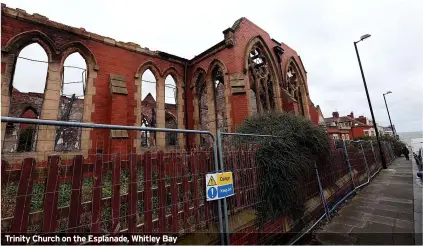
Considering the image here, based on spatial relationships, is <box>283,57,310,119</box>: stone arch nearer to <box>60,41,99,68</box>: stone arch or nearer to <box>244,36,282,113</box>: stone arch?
<box>244,36,282,113</box>: stone arch

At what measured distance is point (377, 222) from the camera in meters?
5.03

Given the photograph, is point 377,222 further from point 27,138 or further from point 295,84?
point 295,84

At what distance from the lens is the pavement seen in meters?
4.23

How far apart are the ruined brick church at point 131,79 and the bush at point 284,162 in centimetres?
357

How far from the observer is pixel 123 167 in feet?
8.83

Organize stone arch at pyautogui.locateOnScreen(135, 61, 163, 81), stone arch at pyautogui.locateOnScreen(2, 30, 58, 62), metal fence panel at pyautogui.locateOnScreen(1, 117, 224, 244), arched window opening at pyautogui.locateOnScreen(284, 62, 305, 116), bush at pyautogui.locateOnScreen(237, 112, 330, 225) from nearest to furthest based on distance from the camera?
metal fence panel at pyautogui.locateOnScreen(1, 117, 224, 244)
bush at pyautogui.locateOnScreen(237, 112, 330, 225)
stone arch at pyautogui.locateOnScreen(2, 30, 58, 62)
stone arch at pyautogui.locateOnScreen(135, 61, 163, 81)
arched window opening at pyautogui.locateOnScreen(284, 62, 305, 116)

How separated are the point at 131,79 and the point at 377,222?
10.5m

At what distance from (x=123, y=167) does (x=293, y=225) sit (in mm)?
3804

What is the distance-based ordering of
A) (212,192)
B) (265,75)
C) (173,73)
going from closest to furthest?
(212,192) → (173,73) → (265,75)

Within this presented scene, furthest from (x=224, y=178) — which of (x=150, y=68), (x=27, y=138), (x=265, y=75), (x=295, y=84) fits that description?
(x=295, y=84)

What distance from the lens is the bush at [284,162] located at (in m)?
4.20

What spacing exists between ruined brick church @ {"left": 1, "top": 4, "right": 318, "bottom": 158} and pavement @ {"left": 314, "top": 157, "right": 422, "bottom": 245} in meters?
5.04

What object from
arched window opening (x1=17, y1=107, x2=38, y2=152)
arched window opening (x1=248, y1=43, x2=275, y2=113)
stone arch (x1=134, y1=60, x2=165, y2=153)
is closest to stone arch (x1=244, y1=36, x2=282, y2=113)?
arched window opening (x1=248, y1=43, x2=275, y2=113)

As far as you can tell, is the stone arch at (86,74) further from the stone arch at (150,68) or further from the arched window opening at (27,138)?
the stone arch at (150,68)
